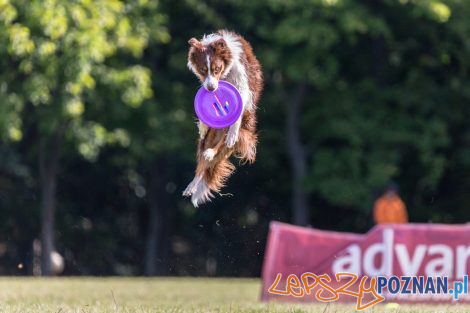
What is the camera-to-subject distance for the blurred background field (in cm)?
2302

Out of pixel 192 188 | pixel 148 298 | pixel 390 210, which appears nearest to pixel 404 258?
pixel 148 298

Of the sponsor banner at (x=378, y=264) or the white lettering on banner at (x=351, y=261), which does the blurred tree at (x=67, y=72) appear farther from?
the white lettering on banner at (x=351, y=261)

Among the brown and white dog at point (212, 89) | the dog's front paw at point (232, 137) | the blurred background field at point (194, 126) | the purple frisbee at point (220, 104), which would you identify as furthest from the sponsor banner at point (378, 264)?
the blurred background field at point (194, 126)

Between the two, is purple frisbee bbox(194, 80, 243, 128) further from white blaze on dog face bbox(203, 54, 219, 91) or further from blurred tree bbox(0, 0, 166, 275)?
blurred tree bbox(0, 0, 166, 275)

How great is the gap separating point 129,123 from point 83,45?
4.60 metres

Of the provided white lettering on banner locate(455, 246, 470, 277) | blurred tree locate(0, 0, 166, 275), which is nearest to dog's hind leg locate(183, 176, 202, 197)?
white lettering on banner locate(455, 246, 470, 277)

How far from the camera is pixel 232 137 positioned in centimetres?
1140

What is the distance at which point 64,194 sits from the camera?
3038 cm

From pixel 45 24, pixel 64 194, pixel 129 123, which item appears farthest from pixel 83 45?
pixel 64 194

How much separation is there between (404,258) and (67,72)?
9221mm

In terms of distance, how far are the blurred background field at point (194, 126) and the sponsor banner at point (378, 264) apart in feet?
19.6

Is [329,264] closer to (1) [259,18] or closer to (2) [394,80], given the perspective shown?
(1) [259,18]

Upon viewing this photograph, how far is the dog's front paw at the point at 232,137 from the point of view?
37.3 ft

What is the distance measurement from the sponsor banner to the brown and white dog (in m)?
3.87
